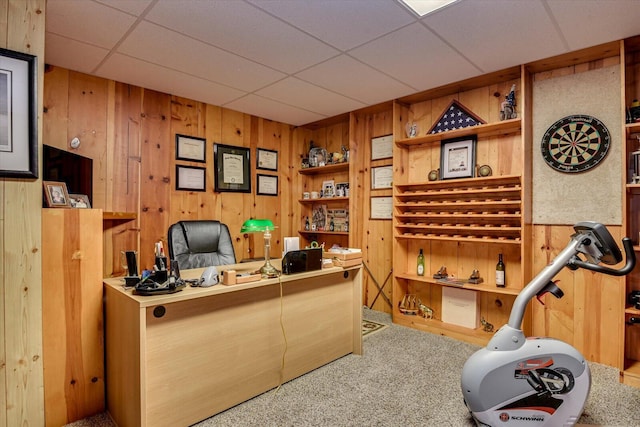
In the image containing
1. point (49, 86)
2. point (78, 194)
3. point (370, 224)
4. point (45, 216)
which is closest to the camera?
point (45, 216)

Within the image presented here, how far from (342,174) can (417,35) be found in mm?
2346

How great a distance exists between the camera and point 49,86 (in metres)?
2.67

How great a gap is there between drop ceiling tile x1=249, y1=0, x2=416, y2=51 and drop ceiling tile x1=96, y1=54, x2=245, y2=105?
4.17 feet

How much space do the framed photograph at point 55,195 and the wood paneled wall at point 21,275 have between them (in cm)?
12

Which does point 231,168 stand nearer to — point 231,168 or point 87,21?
point 231,168

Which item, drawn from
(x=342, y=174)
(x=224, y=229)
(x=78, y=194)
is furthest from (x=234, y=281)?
(x=342, y=174)

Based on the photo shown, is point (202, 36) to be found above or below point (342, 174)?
above

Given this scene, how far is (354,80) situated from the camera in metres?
3.03

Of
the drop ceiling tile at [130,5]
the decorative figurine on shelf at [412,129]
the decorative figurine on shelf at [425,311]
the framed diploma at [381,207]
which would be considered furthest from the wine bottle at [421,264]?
the drop ceiling tile at [130,5]

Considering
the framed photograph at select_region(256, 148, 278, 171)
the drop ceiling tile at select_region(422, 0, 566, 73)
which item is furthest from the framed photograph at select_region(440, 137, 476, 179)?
the framed photograph at select_region(256, 148, 278, 171)

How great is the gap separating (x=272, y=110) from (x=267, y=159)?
64cm

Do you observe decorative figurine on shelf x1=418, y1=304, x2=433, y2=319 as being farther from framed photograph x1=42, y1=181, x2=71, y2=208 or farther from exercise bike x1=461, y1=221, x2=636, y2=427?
framed photograph x1=42, y1=181, x2=71, y2=208

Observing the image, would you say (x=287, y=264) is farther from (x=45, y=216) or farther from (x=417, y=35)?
(x=417, y=35)

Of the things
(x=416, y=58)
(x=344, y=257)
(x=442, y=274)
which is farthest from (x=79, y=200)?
(x=442, y=274)
